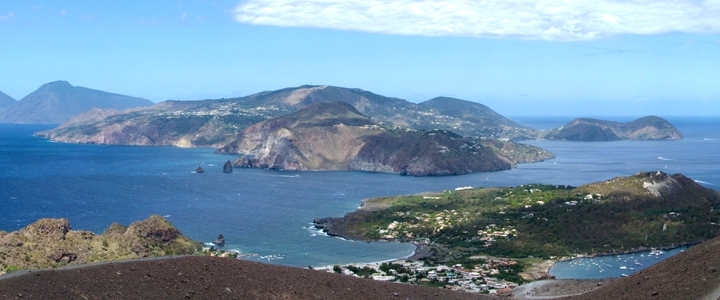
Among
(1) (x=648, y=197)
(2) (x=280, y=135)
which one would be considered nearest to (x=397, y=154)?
(2) (x=280, y=135)

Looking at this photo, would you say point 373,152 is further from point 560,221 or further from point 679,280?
point 679,280

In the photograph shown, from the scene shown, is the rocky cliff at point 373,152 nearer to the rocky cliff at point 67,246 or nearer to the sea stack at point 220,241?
the sea stack at point 220,241

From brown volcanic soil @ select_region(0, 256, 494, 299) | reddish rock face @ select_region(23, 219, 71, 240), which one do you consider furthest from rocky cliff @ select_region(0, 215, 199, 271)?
brown volcanic soil @ select_region(0, 256, 494, 299)

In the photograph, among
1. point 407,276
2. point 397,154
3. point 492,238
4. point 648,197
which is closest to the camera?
point 407,276

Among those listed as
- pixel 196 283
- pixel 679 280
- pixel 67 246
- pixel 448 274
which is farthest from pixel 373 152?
pixel 196 283

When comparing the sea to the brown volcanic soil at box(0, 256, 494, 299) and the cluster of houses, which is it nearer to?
the cluster of houses

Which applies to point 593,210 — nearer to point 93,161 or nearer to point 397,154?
point 397,154
